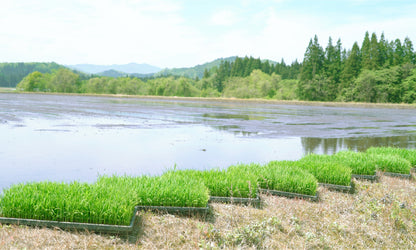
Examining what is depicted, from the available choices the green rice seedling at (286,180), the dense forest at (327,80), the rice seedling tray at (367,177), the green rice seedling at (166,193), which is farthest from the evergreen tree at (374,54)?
the green rice seedling at (166,193)

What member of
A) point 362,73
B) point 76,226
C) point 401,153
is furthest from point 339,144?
point 362,73

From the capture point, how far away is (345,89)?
298 ft

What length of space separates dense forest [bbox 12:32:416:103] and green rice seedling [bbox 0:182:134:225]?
88913mm

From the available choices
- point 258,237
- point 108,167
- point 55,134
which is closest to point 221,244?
point 258,237

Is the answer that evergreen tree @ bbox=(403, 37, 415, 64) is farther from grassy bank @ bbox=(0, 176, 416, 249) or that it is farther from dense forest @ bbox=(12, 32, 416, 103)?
grassy bank @ bbox=(0, 176, 416, 249)

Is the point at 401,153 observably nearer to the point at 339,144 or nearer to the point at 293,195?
the point at 339,144

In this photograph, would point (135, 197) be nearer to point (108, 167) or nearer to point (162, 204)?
point (162, 204)

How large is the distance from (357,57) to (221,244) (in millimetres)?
101062

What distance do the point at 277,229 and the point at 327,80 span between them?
97348mm

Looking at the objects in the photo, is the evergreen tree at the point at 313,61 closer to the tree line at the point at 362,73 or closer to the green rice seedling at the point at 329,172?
the tree line at the point at 362,73

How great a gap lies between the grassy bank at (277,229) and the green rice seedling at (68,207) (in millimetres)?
210

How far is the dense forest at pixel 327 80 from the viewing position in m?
84.5

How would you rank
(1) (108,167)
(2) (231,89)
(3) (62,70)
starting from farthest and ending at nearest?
(3) (62,70), (2) (231,89), (1) (108,167)

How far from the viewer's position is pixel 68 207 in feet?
15.2
